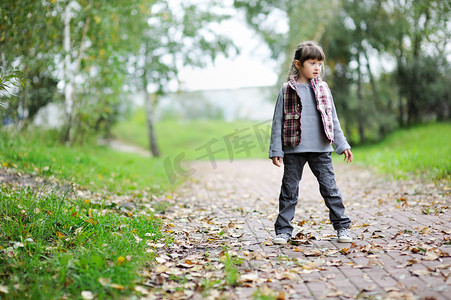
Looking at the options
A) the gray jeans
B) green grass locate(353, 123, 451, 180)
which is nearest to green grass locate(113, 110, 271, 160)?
green grass locate(353, 123, 451, 180)

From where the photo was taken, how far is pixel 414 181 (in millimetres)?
7020

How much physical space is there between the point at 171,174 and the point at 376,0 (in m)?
10.5

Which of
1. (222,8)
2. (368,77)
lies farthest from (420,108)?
(222,8)

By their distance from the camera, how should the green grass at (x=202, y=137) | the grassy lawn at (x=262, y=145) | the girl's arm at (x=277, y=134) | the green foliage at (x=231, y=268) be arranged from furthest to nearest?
the green grass at (x=202, y=137) → the grassy lawn at (x=262, y=145) → the girl's arm at (x=277, y=134) → the green foliage at (x=231, y=268)

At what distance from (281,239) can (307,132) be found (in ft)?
3.34

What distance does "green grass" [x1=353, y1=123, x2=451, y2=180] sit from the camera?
7.33 metres

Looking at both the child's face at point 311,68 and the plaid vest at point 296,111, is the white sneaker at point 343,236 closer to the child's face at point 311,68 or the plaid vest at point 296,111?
the plaid vest at point 296,111

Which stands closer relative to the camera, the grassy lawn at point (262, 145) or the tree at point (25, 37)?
the tree at point (25, 37)

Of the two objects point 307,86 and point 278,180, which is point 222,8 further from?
point 307,86

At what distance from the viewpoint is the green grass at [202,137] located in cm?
1842

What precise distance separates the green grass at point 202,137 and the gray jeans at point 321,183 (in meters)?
12.4

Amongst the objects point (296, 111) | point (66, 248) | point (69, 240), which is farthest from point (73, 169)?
point (296, 111)

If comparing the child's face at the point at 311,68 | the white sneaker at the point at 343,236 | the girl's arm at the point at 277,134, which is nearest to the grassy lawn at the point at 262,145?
the white sneaker at the point at 343,236

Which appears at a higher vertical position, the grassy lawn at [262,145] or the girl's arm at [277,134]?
the girl's arm at [277,134]
